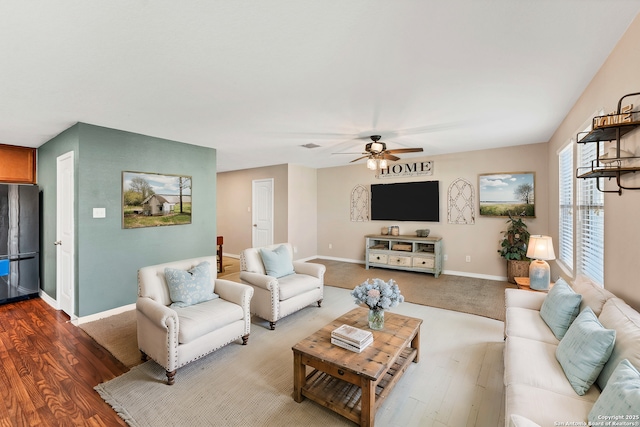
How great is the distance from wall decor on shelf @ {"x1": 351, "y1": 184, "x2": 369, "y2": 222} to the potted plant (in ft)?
9.16

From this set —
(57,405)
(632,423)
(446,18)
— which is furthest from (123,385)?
(446,18)

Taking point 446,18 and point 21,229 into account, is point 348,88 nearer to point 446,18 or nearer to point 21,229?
point 446,18

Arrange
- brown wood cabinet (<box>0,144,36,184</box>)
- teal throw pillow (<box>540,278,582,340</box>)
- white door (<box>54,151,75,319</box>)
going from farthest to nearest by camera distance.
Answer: brown wood cabinet (<box>0,144,36,184</box>)
white door (<box>54,151,75,319</box>)
teal throw pillow (<box>540,278,582,340</box>)

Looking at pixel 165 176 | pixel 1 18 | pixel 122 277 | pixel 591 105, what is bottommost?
pixel 122 277

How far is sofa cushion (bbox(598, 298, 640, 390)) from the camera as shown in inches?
51.8

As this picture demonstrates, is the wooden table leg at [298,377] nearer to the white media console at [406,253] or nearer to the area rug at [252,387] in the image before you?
the area rug at [252,387]

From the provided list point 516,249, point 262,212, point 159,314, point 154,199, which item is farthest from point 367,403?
point 262,212

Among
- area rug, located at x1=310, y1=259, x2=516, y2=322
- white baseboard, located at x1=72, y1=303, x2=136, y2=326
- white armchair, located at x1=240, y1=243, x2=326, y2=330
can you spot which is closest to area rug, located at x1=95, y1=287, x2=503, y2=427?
white armchair, located at x1=240, y1=243, x2=326, y2=330

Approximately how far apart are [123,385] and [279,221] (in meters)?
4.60

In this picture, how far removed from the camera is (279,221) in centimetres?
663

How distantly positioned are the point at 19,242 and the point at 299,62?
4920 mm

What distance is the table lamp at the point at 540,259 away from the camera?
3140 mm

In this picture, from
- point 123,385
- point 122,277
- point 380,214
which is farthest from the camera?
point 380,214

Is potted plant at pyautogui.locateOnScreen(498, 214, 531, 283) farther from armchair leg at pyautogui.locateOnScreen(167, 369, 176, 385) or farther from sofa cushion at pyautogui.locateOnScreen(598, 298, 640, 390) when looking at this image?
armchair leg at pyautogui.locateOnScreen(167, 369, 176, 385)
